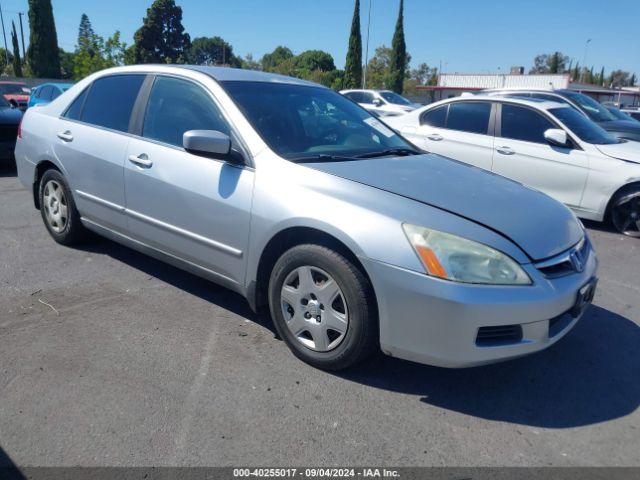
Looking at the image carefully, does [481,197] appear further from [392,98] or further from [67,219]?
[392,98]

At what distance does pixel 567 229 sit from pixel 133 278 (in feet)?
10.7

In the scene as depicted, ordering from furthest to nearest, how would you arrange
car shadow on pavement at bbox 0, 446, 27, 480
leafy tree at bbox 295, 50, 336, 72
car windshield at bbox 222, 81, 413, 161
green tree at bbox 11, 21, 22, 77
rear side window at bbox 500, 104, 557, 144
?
leafy tree at bbox 295, 50, 336, 72 → green tree at bbox 11, 21, 22, 77 → rear side window at bbox 500, 104, 557, 144 → car windshield at bbox 222, 81, 413, 161 → car shadow on pavement at bbox 0, 446, 27, 480

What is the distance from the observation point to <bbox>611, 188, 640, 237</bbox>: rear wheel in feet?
20.8

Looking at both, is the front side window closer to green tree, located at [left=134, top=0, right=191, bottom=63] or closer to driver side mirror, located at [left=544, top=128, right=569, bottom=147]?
driver side mirror, located at [left=544, top=128, right=569, bottom=147]

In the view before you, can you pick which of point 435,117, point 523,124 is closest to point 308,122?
point 523,124

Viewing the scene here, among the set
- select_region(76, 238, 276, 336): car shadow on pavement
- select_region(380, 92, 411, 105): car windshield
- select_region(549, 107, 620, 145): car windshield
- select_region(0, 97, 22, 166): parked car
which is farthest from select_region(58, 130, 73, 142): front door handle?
select_region(380, 92, 411, 105): car windshield

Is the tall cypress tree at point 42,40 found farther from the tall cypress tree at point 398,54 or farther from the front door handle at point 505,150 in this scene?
the front door handle at point 505,150

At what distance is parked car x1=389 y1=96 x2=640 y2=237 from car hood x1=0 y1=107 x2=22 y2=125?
6541mm

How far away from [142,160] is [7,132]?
6552 mm

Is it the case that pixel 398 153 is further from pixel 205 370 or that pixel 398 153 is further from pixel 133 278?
pixel 133 278

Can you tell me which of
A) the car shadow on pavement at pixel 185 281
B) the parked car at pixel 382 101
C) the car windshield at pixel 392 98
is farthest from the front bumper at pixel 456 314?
the car windshield at pixel 392 98

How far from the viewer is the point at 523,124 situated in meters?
7.05

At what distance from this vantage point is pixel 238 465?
93.3 inches

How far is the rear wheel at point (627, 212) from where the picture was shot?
6326 mm
